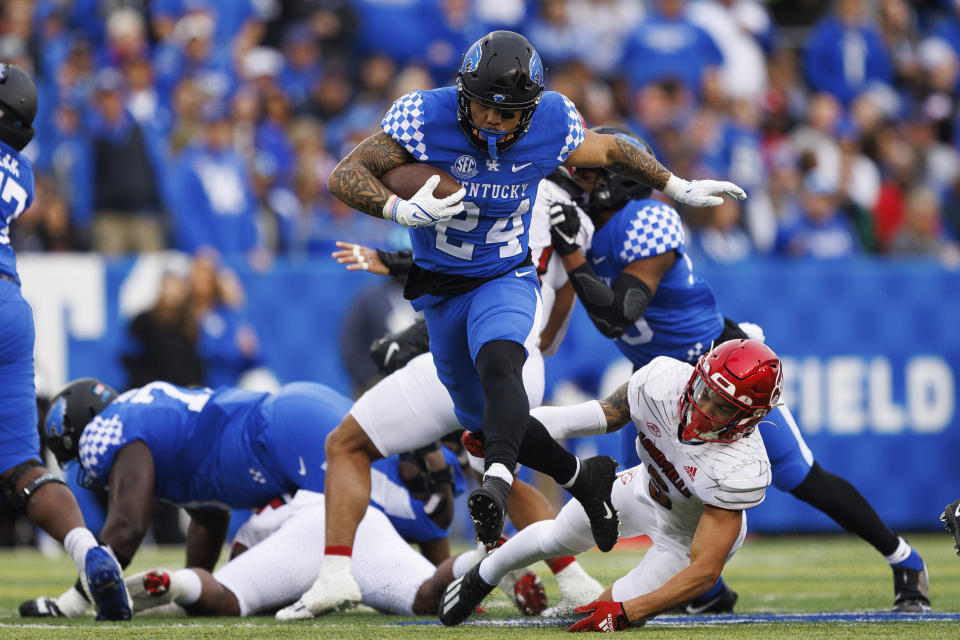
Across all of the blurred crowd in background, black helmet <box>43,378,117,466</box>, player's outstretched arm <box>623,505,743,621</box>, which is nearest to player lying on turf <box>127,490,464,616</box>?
black helmet <box>43,378,117,466</box>

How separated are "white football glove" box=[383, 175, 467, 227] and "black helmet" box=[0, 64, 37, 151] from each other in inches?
69.4

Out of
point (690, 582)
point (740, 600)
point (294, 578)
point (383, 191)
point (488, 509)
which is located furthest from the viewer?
point (740, 600)

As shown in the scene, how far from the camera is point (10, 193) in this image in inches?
217

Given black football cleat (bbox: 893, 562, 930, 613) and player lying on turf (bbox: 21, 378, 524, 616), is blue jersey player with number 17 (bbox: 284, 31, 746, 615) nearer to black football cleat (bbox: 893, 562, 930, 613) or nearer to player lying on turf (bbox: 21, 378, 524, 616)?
player lying on turf (bbox: 21, 378, 524, 616)

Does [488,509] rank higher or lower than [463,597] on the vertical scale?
higher

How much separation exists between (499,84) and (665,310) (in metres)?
1.59

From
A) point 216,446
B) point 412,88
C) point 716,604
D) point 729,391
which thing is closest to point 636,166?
point 729,391

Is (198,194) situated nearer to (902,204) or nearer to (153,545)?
(153,545)

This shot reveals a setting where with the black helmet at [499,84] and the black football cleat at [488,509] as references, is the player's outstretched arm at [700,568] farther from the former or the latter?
the black helmet at [499,84]

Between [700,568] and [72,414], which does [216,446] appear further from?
[700,568]

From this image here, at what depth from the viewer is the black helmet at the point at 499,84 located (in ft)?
15.7

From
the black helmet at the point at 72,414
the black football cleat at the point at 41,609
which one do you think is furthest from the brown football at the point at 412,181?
the black football cleat at the point at 41,609

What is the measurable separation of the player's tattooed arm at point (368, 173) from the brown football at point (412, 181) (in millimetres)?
26

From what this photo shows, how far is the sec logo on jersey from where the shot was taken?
4.92 metres
